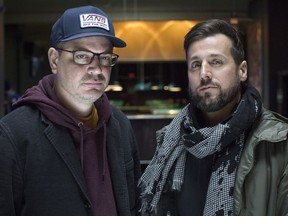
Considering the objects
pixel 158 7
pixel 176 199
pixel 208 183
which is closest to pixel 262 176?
pixel 208 183

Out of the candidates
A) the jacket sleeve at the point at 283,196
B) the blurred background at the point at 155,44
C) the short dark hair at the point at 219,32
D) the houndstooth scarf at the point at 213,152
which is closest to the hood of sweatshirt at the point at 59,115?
the houndstooth scarf at the point at 213,152

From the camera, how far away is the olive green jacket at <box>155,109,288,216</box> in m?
1.41

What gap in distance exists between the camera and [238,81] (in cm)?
168

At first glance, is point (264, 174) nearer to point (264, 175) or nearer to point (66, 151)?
point (264, 175)

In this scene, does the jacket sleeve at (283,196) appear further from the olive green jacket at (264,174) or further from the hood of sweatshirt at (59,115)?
the hood of sweatshirt at (59,115)

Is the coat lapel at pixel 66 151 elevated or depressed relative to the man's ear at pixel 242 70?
depressed

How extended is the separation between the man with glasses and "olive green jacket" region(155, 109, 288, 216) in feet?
1.87

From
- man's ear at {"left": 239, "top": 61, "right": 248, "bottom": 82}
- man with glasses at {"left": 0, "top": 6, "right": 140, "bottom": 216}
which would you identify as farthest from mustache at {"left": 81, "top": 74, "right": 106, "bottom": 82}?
man's ear at {"left": 239, "top": 61, "right": 248, "bottom": 82}

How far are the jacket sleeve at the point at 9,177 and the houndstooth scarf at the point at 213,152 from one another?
21.3 inches

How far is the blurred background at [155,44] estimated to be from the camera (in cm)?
866

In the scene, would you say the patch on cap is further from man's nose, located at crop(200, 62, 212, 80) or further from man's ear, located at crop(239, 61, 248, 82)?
man's ear, located at crop(239, 61, 248, 82)

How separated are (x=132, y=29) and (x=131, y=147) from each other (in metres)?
7.49

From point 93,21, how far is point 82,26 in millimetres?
55

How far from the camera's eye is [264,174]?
4.68ft
